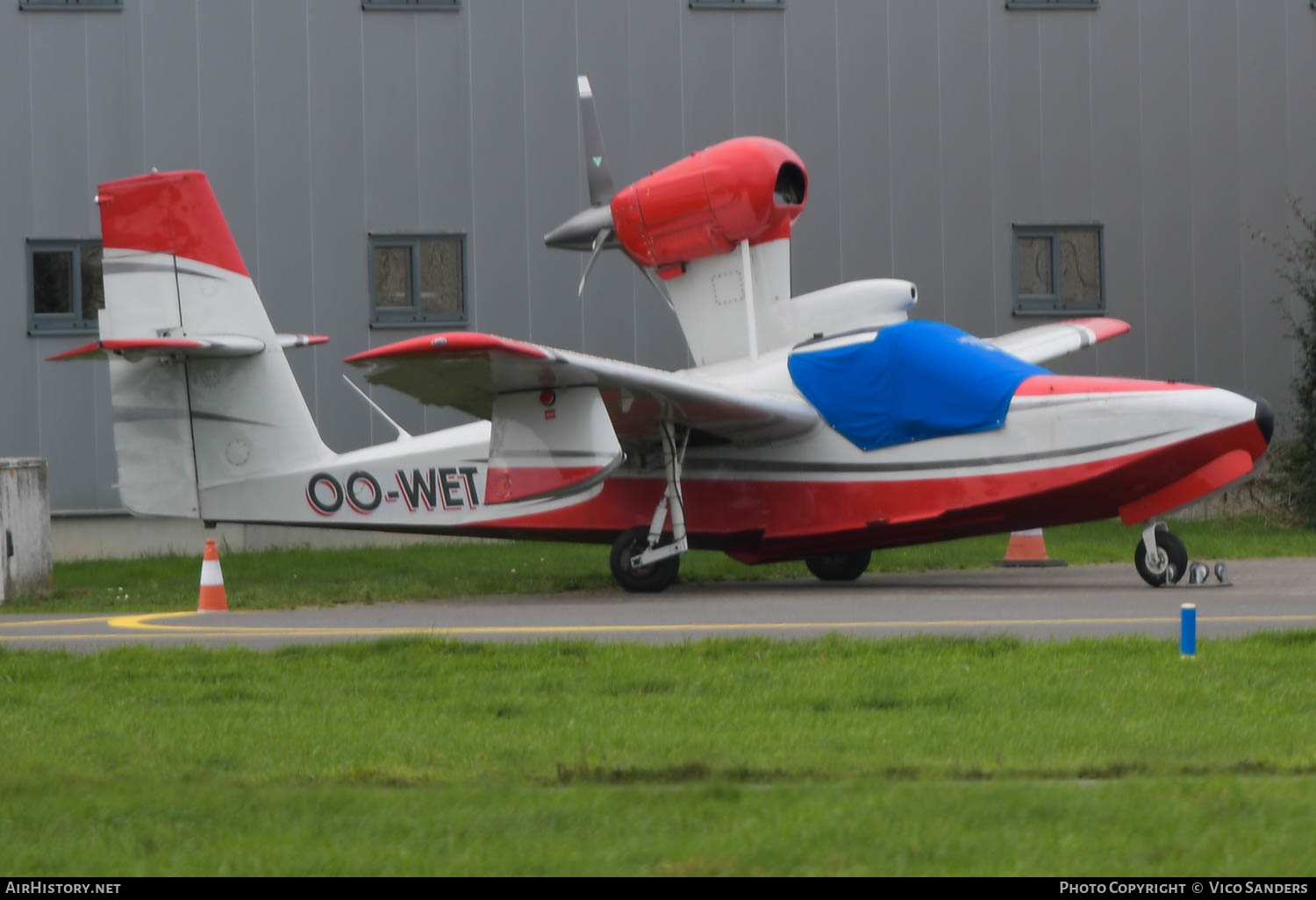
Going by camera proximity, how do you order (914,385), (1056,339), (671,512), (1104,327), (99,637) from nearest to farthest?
(99,637)
(914,385)
(671,512)
(1056,339)
(1104,327)

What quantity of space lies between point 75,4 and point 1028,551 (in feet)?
44.6

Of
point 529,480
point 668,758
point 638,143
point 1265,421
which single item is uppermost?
point 638,143

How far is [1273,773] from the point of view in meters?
6.28

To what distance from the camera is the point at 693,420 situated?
15.0 metres

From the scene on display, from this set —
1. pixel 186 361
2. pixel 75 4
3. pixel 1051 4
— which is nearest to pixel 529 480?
pixel 186 361

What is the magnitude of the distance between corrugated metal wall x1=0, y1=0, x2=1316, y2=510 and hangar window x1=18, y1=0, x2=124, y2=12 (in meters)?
0.10

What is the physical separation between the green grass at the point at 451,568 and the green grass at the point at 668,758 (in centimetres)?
518

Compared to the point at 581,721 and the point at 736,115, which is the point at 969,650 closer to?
the point at 581,721

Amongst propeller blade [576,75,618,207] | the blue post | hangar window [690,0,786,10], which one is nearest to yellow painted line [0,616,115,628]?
propeller blade [576,75,618,207]

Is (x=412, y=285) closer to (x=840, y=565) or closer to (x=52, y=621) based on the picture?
(x=840, y=565)

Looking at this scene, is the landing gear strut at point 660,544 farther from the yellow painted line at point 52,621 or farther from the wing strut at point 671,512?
the yellow painted line at point 52,621

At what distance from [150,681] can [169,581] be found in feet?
28.9

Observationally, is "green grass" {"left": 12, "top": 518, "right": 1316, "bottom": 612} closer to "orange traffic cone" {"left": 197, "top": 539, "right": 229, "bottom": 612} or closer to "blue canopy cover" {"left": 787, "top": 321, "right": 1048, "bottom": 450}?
"orange traffic cone" {"left": 197, "top": 539, "right": 229, "bottom": 612}

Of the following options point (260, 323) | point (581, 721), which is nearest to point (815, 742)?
point (581, 721)
